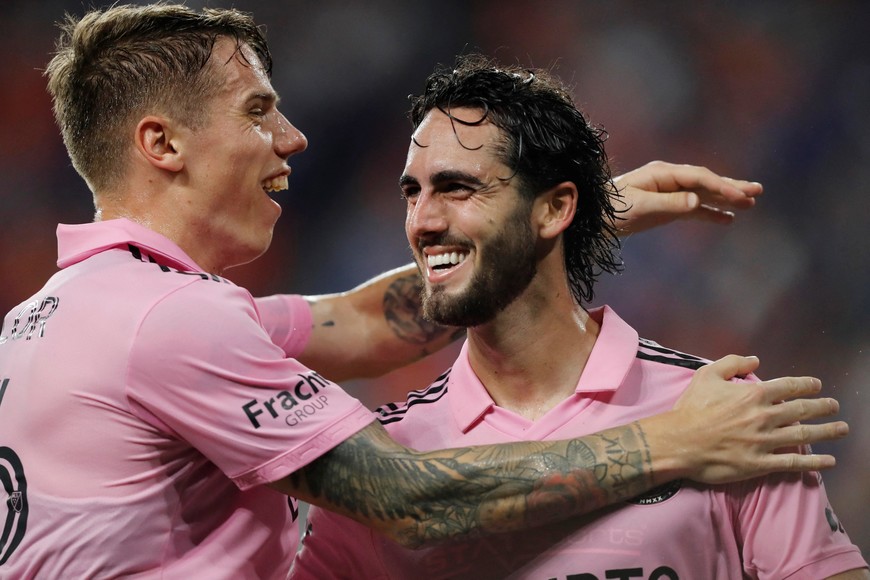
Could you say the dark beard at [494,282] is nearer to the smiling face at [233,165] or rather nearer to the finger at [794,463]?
the smiling face at [233,165]

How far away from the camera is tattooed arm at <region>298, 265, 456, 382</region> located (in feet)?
12.6

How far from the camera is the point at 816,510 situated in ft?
7.74

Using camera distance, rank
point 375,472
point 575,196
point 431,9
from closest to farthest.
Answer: point 375,472
point 575,196
point 431,9

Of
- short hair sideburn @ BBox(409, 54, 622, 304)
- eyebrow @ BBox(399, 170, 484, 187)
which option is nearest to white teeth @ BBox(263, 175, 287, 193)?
short hair sideburn @ BBox(409, 54, 622, 304)

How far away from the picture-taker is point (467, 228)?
265 centimetres

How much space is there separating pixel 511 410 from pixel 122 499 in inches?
40.3

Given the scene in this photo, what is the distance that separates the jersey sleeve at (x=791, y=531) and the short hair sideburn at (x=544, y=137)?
782 millimetres

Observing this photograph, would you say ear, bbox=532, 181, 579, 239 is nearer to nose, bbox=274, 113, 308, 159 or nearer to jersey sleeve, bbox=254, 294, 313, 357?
nose, bbox=274, 113, 308, 159

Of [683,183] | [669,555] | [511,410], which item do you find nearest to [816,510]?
[669,555]

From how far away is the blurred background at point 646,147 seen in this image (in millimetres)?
5586

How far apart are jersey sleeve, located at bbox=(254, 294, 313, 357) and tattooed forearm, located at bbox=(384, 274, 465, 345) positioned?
32 cm

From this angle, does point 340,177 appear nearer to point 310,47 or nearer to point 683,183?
point 310,47

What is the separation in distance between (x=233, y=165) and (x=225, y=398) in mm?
856

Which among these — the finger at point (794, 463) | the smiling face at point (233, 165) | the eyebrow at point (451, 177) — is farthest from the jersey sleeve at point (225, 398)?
the finger at point (794, 463)
